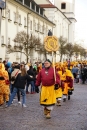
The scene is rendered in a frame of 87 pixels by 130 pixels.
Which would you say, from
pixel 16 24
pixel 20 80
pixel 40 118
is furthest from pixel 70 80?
pixel 16 24

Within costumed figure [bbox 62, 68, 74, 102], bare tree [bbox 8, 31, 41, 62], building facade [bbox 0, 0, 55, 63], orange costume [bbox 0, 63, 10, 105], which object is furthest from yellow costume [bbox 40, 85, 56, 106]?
bare tree [bbox 8, 31, 41, 62]

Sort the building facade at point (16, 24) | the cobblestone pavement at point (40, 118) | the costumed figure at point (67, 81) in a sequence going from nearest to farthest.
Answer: the cobblestone pavement at point (40, 118) < the costumed figure at point (67, 81) < the building facade at point (16, 24)

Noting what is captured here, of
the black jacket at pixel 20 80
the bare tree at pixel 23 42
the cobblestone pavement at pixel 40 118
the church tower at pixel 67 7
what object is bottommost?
the cobblestone pavement at pixel 40 118

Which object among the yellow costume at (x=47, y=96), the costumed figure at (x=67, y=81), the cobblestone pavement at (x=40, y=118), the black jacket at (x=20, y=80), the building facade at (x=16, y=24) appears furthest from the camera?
the building facade at (x=16, y=24)

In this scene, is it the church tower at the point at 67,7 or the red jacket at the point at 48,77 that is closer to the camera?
the red jacket at the point at 48,77

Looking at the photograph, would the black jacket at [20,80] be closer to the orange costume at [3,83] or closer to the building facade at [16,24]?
the orange costume at [3,83]

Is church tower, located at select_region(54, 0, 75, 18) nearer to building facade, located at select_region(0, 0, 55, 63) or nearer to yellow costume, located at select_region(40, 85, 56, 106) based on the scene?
building facade, located at select_region(0, 0, 55, 63)

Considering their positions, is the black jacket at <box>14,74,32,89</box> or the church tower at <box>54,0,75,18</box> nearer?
the black jacket at <box>14,74,32,89</box>

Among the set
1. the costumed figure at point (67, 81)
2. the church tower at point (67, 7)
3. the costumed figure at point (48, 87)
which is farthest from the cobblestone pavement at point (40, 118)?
the church tower at point (67, 7)

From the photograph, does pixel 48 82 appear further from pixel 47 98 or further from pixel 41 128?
pixel 41 128

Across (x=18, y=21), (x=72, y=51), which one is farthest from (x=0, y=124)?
(x=72, y=51)

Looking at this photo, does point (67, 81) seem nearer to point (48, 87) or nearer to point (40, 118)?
point (48, 87)

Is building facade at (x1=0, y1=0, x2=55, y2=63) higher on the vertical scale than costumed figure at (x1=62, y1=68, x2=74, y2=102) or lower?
higher

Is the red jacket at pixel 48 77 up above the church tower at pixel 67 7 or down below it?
below
